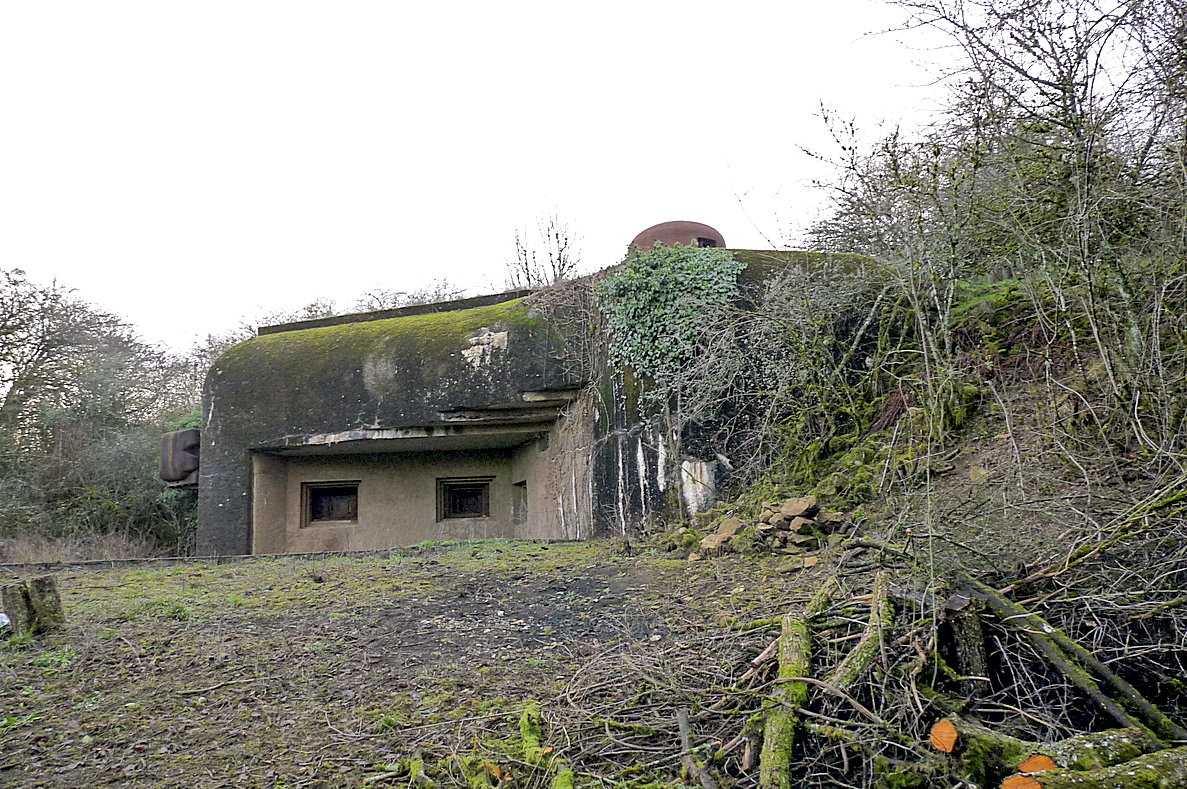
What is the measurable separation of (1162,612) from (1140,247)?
2361 mm

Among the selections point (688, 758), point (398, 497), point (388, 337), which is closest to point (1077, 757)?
point (688, 758)

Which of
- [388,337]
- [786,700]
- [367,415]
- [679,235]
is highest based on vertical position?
[679,235]

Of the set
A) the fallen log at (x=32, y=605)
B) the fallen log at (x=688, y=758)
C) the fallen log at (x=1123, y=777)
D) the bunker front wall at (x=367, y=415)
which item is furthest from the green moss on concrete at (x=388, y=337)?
the fallen log at (x=1123, y=777)

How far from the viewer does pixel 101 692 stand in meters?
3.31

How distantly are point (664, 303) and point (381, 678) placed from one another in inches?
229

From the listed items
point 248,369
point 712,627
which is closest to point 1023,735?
point 712,627

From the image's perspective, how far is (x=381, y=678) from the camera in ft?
11.3

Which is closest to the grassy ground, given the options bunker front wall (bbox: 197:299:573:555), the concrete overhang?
bunker front wall (bbox: 197:299:573:555)

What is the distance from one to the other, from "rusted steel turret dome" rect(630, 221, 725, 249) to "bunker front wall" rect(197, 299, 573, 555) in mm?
1852

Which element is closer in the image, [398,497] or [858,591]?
[858,591]

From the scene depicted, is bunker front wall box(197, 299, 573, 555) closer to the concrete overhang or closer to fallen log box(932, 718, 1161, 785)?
the concrete overhang

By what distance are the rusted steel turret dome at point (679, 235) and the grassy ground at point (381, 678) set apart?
5.26 meters

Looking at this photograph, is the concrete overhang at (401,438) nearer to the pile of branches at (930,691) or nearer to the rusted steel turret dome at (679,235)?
the rusted steel turret dome at (679,235)

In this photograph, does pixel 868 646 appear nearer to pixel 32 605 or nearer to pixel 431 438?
pixel 32 605
